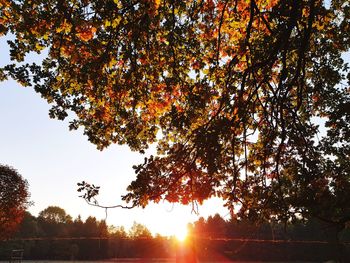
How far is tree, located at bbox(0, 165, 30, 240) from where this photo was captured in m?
27.2

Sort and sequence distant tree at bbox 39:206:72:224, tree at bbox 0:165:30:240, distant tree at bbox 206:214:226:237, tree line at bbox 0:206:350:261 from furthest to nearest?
distant tree at bbox 39:206:72:224 → distant tree at bbox 206:214:226:237 → tree at bbox 0:165:30:240 → tree line at bbox 0:206:350:261

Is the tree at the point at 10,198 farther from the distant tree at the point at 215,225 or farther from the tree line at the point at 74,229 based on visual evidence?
the distant tree at the point at 215,225

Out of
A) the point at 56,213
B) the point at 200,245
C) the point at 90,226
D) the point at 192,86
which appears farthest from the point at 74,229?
the point at 56,213

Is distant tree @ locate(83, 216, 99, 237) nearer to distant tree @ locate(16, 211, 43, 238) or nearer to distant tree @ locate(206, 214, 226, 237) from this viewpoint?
distant tree @ locate(16, 211, 43, 238)

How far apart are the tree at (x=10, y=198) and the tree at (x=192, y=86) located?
21.4 m

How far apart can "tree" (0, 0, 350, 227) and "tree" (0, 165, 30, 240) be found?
21.4 m

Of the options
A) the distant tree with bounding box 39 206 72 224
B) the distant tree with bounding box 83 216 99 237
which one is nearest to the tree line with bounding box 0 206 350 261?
the distant tree with bounding box 83 216 99 237

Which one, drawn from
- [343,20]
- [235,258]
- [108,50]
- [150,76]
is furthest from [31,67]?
[235,258]

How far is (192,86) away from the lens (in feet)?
30.0

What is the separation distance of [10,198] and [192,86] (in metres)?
23.7

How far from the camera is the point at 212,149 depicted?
6465 millimetres

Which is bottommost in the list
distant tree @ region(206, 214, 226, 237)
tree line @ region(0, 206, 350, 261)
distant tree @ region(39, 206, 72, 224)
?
tree line @ region(0, 206, 350, 261)

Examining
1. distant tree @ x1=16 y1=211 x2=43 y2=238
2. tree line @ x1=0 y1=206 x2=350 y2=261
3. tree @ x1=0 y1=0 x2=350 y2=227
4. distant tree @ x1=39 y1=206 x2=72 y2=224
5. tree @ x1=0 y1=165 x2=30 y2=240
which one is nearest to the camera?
tree @ x1=0 y1=0 x2=350 y2=227

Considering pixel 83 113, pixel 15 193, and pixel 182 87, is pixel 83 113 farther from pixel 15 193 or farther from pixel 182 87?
pixel 15 193
